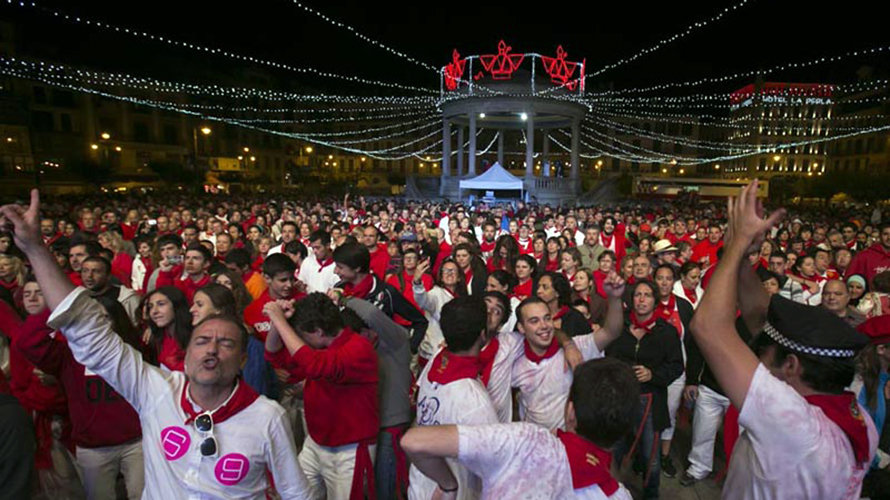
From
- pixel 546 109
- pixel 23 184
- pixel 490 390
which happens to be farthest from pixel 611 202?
pixel 23 184

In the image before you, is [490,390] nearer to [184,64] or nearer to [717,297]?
[717,297]

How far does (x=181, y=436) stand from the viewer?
83.7 inches

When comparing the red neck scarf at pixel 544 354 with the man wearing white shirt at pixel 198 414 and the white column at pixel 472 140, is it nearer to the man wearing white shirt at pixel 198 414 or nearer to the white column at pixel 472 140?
the man wearing white shirt at pixel 198 414

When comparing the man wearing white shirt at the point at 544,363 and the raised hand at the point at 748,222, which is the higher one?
the raised hand at the point at 748,222

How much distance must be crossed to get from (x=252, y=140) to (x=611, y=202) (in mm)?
42749

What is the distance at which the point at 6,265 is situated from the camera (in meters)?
5.04

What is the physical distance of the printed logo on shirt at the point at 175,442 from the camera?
2.12m

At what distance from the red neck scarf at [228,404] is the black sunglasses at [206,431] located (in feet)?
0.09

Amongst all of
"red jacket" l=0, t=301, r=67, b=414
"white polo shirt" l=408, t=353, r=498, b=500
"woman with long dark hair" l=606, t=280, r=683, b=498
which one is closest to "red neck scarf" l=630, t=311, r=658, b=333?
"woman with long dark hair" l=606, t=280, r=683, b=498

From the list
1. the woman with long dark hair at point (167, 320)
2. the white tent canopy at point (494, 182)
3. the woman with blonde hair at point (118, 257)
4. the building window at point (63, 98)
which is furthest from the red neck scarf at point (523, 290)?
the building window at point (63, 98)

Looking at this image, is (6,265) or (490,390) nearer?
(490,390)

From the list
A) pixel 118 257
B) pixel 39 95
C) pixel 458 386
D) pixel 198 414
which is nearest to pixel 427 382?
pixel 458 386

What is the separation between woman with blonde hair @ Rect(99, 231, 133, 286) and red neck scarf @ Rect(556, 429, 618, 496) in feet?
20.7

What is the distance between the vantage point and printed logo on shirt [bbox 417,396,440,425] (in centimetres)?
258
